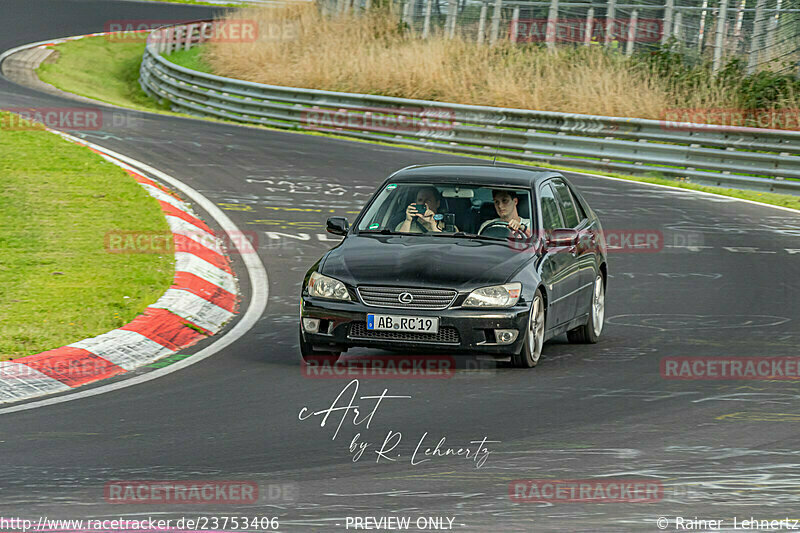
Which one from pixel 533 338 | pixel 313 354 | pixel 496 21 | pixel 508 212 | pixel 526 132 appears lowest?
pixel 526 132

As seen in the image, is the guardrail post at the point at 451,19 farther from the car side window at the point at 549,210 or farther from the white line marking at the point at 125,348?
the white line marking at the point at 125,348

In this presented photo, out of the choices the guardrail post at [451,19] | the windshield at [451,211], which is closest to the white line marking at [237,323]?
the windshield at [451,211]

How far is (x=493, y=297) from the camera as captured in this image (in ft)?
29.5

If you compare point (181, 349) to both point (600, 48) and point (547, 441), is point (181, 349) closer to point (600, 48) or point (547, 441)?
point (547, 441)

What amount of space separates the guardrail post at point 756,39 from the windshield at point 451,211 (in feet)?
63.9

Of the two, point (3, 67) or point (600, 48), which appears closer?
point (600, 48)

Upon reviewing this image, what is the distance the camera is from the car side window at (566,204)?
35.4 feet

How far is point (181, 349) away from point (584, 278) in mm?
3363

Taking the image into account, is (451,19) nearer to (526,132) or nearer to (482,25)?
(482,25)

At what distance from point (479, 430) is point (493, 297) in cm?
187

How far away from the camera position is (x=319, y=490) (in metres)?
5.99

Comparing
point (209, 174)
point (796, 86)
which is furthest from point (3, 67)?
point (796, 86)

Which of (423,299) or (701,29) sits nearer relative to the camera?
(423,299)

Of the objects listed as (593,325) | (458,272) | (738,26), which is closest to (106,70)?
(738,26)
